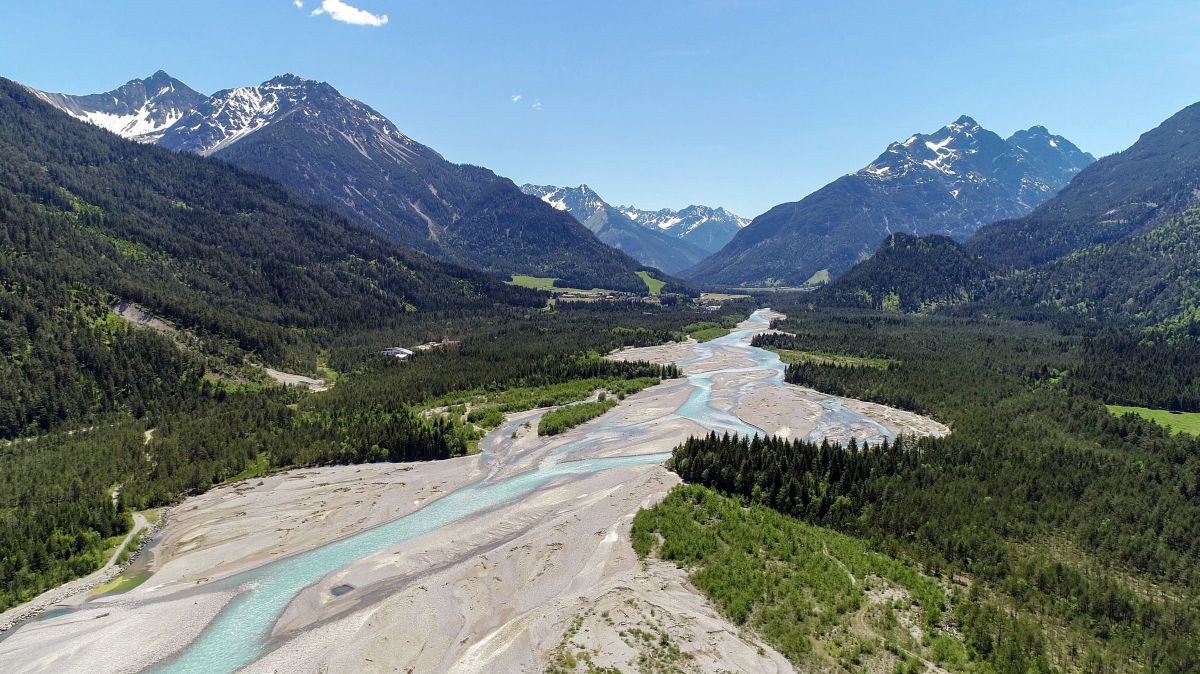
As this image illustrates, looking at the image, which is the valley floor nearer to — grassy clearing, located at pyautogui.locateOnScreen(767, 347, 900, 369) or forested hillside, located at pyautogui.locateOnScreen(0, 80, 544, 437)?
forested hillside, located at pyautogui.locateOnScreen(0, 80, 544, 437)

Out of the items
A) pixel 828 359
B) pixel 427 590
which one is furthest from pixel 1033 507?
pixel 828 359

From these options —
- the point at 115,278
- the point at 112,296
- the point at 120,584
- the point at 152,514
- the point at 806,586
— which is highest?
the point at 115,278

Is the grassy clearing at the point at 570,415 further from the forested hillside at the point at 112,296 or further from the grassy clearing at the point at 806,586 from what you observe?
the forested hillside at the point at 112,296

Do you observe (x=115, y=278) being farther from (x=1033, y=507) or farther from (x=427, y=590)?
(x=1033, y=507)

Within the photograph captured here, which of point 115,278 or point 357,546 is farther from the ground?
point 115,278

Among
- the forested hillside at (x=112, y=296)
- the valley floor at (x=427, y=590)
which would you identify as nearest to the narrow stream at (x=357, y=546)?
A: the valley floor at (x=427, y=590)

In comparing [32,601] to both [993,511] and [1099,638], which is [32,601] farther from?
[993,511]
